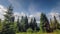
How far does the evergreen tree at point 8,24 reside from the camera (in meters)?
6.24

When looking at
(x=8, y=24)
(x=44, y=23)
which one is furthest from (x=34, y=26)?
(x=8, y=24)

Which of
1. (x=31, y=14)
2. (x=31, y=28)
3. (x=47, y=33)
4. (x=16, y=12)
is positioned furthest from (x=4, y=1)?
(x=47, y=33)

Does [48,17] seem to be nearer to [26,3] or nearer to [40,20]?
[40,20]

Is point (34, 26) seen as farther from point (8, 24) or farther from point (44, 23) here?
point (8, 24)

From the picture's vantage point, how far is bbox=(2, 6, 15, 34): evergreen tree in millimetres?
6238

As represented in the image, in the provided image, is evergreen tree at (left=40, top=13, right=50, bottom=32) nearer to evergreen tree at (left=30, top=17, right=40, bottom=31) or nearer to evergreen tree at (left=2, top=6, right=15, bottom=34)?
evergreen tree at (left=30, top=17, right=40, bottom=31)

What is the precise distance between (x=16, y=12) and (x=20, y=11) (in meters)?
0.23

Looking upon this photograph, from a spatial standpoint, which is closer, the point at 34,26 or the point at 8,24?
the point at 8,24

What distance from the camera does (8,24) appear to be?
644 centimetres

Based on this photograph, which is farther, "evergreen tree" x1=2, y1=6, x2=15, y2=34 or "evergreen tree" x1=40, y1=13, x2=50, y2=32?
"evergreen tree" x1=40, y1=13, x2=50, y2=32

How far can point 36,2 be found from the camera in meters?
6.79

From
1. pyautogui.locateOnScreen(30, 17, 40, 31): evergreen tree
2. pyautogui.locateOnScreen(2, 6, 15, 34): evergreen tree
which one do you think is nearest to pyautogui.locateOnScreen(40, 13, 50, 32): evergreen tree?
pyautogui.locateOnScreen(30, 17, 40, 31): evergreen tree

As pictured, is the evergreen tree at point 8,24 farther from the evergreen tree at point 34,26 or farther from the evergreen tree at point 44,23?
the evergreen tree at point 44,23

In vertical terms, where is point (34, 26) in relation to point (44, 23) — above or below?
below
